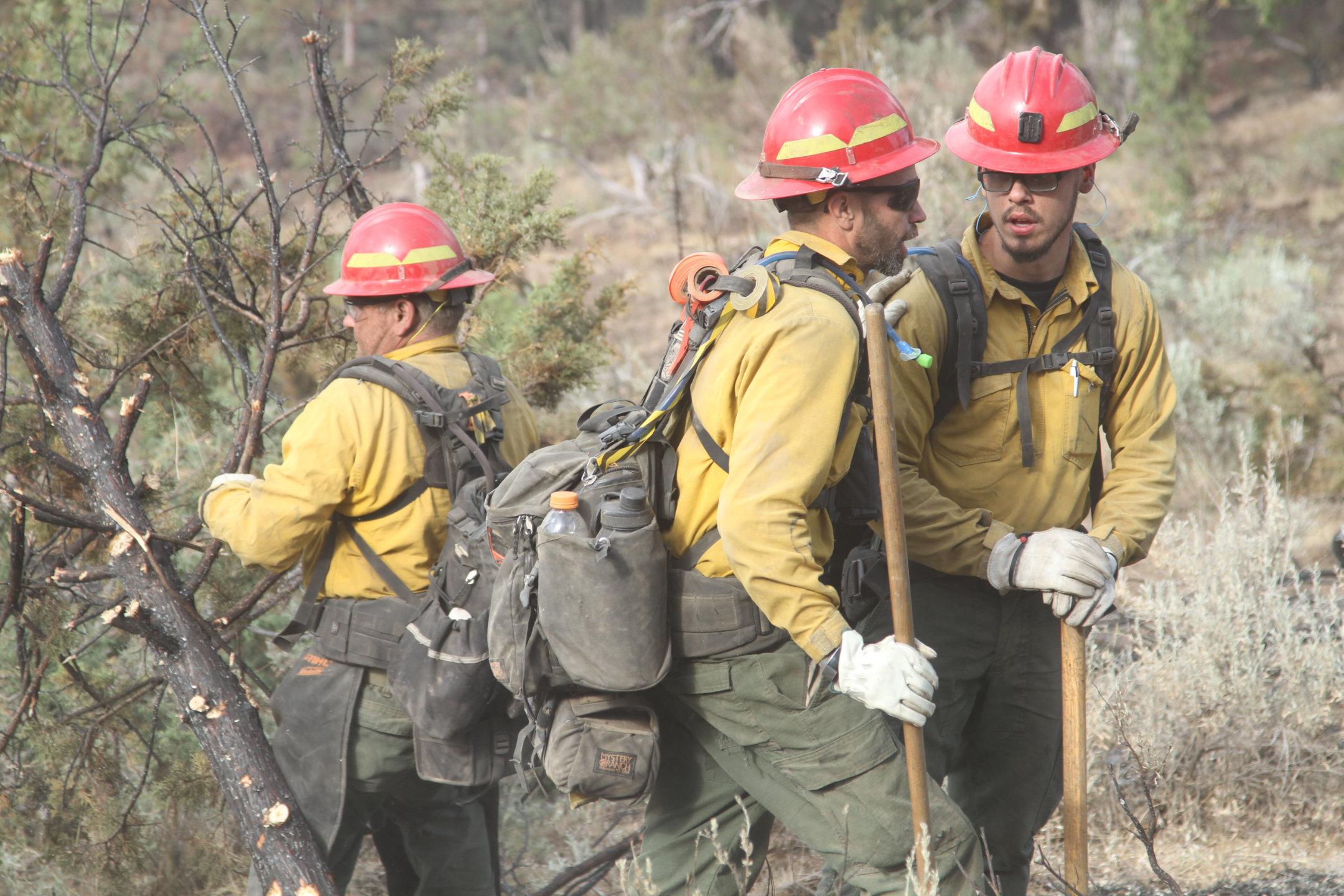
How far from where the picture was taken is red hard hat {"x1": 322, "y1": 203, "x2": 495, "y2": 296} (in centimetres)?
338

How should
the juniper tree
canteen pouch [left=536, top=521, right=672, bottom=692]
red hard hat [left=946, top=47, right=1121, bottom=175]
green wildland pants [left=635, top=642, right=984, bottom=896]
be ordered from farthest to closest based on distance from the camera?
the juniper tree
red hard hat [left=946, top=47, right=1121, bottom=175]
green wildland pants [left=635, top=642, right=984, bottom=896]
canteen pouch [left=536, top=521, right=672, bottom=692]

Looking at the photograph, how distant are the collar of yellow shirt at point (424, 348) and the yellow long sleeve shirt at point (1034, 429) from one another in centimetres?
138

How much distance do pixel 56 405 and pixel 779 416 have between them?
2.23m

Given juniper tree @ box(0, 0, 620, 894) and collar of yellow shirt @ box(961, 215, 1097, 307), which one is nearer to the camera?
collar of yellow shirt @ box(961, 215, 1097, 307)

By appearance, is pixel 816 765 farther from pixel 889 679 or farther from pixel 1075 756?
pixel 1075 756

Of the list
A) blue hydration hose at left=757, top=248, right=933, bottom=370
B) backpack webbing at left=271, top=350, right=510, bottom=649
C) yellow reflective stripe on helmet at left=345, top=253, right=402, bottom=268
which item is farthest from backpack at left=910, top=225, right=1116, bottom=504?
yellow reflective stripe on helmet at left=345, top=253, right=402, bottom=268

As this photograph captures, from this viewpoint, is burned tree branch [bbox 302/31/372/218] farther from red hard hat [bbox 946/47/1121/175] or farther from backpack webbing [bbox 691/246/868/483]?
red hard hat [bbox 946/47/1121/175]

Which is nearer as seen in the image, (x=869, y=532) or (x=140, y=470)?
(x=869, y=532)

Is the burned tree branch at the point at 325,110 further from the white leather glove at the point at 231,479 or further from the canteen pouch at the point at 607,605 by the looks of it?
the canteen pouch at the point at 607,605

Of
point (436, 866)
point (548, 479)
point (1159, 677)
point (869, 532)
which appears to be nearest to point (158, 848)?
point (436, 866)

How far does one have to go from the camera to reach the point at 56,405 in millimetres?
3314

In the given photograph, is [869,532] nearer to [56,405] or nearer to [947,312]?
[947,312]

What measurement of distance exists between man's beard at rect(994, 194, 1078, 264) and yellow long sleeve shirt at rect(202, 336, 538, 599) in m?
1.54

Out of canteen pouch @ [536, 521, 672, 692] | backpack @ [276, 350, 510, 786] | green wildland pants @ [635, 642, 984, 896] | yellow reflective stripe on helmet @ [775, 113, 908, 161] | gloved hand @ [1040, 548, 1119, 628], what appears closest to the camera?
canteen pouch @ [536, 521, 672, 692]
